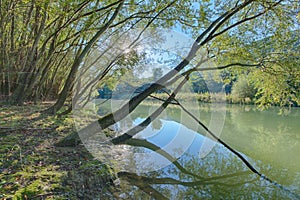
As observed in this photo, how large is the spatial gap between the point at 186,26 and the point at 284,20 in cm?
193

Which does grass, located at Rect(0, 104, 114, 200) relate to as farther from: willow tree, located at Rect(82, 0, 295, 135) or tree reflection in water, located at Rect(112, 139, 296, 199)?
willow tree, located at Rect(82, 0, 295, 135)

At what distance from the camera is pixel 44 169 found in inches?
97.5

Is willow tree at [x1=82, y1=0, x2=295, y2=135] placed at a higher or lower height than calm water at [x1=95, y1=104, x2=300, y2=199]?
→ higher

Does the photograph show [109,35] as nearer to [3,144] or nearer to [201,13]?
[201,13]

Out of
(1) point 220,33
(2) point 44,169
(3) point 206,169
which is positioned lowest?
(3) point 206,169

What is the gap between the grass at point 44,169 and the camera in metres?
2.05

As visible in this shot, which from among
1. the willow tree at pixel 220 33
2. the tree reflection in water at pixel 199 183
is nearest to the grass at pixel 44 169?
the tree reflection in water at pixel 199 183

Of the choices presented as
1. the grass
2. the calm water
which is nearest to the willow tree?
the grass

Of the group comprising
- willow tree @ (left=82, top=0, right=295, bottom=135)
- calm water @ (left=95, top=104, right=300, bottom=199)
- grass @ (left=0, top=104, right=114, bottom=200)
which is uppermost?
willow tree @ (left=82, top=0, right=295, bottom=135)

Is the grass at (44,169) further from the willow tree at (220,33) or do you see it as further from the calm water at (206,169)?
the willow tree at (220,33)

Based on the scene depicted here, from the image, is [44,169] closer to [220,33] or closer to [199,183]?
[199,183]

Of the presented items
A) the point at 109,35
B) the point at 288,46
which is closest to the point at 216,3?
the point at 288,46

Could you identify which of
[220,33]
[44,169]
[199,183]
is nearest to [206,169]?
[199,183]

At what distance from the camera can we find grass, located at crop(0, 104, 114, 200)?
2054 millimetres
